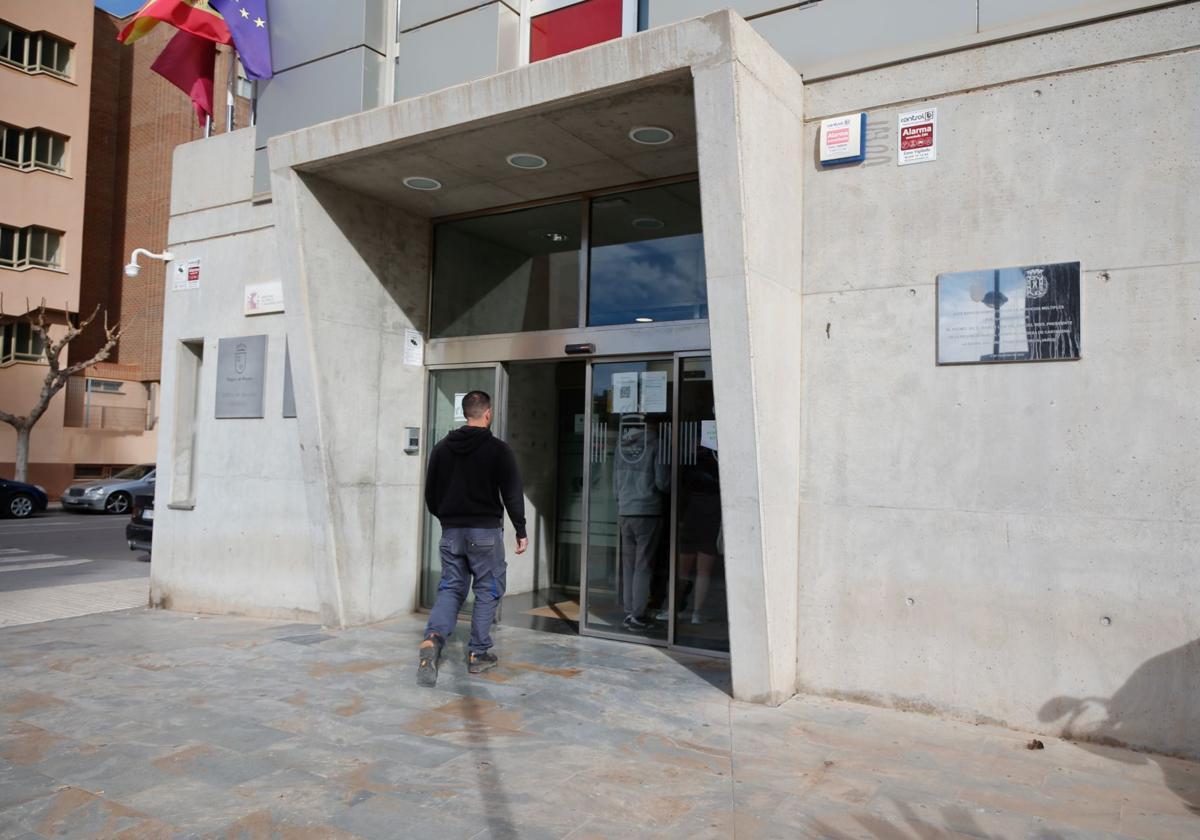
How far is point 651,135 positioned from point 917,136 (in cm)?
177

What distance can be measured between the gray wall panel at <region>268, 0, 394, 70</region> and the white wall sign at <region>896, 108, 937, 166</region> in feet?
15.1

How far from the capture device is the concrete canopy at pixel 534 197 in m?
5.32

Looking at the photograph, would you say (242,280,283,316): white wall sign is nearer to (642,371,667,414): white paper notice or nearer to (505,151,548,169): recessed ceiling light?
(505,151,548,169): recessed ceiling light

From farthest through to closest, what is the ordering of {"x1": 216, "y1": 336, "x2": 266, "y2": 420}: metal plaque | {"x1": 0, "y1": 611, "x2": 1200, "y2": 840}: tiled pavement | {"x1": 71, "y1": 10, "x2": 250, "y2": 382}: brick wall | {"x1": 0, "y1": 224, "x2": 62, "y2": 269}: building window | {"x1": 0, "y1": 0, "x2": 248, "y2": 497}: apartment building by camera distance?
{"x1": 71, "y1": 10, "x2": 250, "y2": 382}: brick wall → {"x1": 0, "y1": 224, "x2": 62, "y2": 269}: building window → {"x1": 0, "y1": 0, "x2": 248, "y2": 497}: apartment building → {"x1": 216, "y1": 336, "x2": 266, "y2": 420}: metal plaque → {"x1": 0, "y1": 611, "x2": 1200, "y2": 840}: tiled pavement

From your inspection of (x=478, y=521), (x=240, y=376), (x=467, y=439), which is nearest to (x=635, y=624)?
(x=478, y=521)

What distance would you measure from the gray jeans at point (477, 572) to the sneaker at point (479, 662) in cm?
4

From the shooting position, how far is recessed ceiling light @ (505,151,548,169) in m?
6.81

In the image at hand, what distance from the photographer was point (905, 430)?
548cm

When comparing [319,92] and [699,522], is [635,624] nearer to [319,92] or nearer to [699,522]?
[699,522]

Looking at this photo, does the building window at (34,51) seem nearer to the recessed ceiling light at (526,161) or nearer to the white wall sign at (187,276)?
the white wall sign at (187,276)

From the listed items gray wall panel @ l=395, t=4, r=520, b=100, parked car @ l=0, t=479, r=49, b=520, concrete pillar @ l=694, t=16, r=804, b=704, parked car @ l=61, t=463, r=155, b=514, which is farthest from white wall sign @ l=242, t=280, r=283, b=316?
parked car @ l=0, t=479, r=49, b=520

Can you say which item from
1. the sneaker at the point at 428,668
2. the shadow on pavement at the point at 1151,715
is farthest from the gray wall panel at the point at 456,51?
the shadow on pavement at the point at 1151,715

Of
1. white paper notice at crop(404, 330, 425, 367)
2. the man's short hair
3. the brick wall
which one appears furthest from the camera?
the brick wall

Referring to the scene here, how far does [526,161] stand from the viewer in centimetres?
693
